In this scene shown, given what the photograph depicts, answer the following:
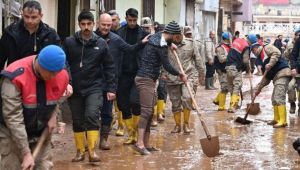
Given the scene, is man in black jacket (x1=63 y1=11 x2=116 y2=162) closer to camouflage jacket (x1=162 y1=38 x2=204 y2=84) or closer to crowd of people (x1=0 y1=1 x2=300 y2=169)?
crowd of people (x1=0 y1=1 x2=300 y2=169)

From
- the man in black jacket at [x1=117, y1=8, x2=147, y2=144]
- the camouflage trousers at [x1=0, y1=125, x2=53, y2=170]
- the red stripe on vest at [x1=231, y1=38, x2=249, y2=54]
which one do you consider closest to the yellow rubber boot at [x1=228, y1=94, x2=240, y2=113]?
the red stripe on vest at [x1=231, y1=38, x2=249, y2=54]

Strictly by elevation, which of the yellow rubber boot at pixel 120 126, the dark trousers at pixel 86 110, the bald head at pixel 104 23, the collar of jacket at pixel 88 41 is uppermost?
the bald head at pixel 104 23

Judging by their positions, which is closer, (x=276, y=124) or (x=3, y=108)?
(x=3, y=108)

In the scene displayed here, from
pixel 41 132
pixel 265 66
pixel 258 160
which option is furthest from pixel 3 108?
pixel 265 66

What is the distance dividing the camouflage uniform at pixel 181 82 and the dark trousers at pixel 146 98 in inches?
64.7

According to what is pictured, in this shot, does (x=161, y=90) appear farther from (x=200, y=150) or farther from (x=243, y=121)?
(x=200, y=150)

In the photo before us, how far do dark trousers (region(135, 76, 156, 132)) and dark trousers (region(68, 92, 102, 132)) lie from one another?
839mm

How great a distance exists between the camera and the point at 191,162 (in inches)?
314

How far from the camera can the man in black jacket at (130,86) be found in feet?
30.0

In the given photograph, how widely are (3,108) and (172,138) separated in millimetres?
5521

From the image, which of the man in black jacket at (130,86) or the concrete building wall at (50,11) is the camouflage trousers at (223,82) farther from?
the man in black jacket at (130,86)

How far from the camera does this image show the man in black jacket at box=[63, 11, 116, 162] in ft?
24.9

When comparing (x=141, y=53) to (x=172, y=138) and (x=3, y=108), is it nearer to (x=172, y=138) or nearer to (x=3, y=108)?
(x=172, y=138)

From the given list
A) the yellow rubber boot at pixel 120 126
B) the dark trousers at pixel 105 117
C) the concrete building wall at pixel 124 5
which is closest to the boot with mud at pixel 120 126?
the yellow rubber boot at pixel 120 126
